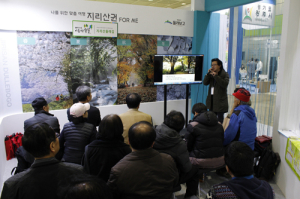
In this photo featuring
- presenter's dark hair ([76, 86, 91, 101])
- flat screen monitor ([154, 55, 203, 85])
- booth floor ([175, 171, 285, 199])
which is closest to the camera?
booth floor ([175, 171, 285, 199])

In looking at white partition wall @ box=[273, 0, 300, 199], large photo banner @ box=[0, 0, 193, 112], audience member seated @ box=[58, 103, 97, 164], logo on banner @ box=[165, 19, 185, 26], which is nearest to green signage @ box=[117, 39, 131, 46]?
large photo banner @ box=[0, 0, 193, 112]

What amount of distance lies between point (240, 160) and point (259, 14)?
3.59 meters

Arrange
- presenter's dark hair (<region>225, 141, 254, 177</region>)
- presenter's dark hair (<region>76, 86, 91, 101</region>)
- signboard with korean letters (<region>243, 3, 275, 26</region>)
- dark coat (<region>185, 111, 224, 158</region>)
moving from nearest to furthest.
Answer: presenter's dark hair (<region>225, 141, 254, 177</region>) → dark coat (<region>185, 111, 224, 158</region>) → presenter's dark hair (<region>76, 86, 91, 101</region>) → signboard with korean letters (<region>243, 3, 275, 26</region>)

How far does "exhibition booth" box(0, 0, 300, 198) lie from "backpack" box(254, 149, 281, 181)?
8 cm

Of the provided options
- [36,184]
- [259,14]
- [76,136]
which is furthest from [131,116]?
[259,14]

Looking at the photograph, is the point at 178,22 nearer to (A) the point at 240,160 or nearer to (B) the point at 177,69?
(B) the point at 177,69

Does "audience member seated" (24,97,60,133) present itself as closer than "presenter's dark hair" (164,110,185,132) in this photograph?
No

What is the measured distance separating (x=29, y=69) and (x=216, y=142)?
11.5 feet

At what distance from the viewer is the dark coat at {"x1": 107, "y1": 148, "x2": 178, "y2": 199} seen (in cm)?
157

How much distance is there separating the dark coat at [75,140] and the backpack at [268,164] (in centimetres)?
232

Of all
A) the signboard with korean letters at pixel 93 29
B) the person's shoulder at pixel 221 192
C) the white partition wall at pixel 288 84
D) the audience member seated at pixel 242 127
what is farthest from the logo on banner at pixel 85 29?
the person's shoulder at pixel 221 192

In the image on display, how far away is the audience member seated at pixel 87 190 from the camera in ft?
2.66

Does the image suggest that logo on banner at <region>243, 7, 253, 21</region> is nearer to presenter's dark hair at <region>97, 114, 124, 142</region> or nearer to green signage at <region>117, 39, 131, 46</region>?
green signage at <region>117, 39, 131, 46</region>

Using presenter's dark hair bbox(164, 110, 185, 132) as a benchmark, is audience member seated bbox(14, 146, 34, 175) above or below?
below
